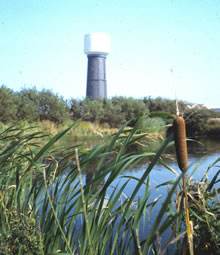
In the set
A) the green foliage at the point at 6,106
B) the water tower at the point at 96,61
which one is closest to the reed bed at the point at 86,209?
the green foliage at the point at 6,106

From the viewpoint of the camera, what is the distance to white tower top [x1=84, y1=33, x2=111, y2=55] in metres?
54.0

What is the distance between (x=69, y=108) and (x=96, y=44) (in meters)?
37.9

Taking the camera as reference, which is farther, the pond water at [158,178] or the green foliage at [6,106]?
the green foliage at [6,106]

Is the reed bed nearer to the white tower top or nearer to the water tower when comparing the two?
the water tower

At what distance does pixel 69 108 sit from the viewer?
62.5 ft

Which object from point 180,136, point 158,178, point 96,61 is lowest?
point 158,178

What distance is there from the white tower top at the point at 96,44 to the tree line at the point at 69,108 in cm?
3390

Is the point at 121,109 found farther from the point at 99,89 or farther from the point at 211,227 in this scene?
the point at 99,89

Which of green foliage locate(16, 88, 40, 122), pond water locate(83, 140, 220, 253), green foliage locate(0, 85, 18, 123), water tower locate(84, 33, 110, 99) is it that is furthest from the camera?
water tower locate(84, 33, 110, 99)

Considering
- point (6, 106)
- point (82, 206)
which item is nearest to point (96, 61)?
point (6, 106)

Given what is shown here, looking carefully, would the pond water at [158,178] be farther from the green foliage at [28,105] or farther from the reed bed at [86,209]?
the green foliage at [28,105]

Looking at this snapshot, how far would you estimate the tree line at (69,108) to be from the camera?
14.6 m

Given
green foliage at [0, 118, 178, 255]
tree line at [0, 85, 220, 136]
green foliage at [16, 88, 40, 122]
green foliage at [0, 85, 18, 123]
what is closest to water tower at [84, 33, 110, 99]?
tree line at [0, 85, 220, 136]

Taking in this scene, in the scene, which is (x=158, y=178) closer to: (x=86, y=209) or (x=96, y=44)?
(x=86, y=209)
